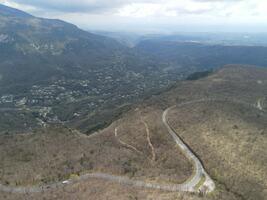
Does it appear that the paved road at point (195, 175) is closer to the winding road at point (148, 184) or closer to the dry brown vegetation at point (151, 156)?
the winding road at point (148, 184)

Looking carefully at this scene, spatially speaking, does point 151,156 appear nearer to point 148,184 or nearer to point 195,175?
point 195,175

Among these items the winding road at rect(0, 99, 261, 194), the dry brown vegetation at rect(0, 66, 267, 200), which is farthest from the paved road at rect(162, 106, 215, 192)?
the dry brown vegetation at rect(0, 66, 267, 200)

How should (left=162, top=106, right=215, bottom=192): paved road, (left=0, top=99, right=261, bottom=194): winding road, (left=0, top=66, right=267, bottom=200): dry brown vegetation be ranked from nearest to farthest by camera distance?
(left=0, top=99, right=261, bottom=194): winding road
(left=162, top=106, right=215, bottom=192): paved road
(left=0, top=66, right=267, bottom=200): dry brown vegetation

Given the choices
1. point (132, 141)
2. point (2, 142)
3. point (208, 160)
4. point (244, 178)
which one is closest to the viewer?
point (244, 178)

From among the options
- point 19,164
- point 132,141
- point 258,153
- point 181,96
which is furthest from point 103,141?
point 181,96

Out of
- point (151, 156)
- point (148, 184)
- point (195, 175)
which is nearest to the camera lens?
point (148, 184)

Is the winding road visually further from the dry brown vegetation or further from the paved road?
the dry brown vegetation

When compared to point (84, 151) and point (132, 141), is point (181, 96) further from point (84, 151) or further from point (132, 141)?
point (84, 151)

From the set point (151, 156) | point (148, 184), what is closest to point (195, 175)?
point (148, 184)
